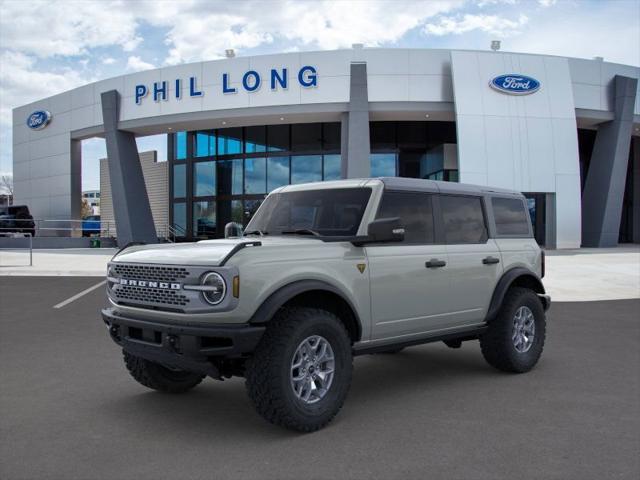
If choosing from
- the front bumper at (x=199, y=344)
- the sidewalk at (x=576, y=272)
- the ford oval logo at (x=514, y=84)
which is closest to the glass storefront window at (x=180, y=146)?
the sidewalk at (x=576, y=272)

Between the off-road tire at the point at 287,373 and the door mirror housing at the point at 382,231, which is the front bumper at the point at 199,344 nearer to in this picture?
the off-road tire at the point at 287,373

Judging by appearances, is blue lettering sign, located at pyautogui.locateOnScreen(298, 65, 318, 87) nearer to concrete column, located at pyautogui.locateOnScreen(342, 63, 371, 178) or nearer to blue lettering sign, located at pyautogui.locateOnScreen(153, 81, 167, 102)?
concrete column, located at pyautogui.locateOnScreen(342, 63, 371, 178)

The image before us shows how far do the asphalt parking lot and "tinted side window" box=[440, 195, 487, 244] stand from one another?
4.77 feet

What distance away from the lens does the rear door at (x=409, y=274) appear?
16.1 feet

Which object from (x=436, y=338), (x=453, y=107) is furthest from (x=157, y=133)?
(x=436, y=338)

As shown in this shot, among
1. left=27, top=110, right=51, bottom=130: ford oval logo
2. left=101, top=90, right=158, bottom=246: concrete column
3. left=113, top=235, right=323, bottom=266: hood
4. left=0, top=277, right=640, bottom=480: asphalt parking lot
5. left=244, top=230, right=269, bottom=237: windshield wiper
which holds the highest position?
left=27, top=110, right=51, bottom=130: ford oval logo

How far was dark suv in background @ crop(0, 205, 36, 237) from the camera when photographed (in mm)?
Answer: 32750

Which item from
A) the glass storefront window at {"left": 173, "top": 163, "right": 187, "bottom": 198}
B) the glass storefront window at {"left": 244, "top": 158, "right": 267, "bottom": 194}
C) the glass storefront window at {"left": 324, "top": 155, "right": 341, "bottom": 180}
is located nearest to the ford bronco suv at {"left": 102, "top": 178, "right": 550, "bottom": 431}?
the glass storefront window at {"left": 324, "top": 155, "right": 341, "bottom": 180}

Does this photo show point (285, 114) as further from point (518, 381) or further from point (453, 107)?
point (518, 381)

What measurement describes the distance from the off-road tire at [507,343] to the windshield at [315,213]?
206 centimetres

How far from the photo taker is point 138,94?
28609 mm

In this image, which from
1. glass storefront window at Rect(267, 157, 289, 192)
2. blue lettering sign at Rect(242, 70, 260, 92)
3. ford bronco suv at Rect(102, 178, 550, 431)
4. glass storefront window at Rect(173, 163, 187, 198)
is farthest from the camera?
glass storefront window at Rect(173, 163, 187, 198)

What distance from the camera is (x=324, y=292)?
4.55 metres

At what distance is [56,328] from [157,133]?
2362 cm
